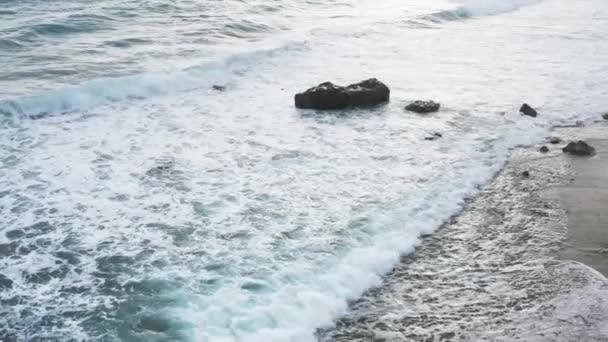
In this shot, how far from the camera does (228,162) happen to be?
30.5 ft

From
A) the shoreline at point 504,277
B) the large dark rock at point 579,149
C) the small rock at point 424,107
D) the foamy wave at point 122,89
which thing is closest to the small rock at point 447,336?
the shoreline at point 504,277

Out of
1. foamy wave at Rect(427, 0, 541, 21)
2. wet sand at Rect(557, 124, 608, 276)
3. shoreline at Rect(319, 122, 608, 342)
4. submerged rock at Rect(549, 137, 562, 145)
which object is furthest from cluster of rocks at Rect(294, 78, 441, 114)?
foamy wave at Rect(427, 0, 541, 21)

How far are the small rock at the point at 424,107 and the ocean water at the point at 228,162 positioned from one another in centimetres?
29

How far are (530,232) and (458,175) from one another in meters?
1.90

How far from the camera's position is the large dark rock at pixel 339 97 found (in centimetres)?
1208

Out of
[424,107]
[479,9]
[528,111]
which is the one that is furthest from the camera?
[479,9]

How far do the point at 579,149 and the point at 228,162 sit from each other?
5394 millimetres

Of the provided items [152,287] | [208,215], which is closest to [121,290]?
[152,287]

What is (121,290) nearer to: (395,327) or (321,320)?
(321,320)

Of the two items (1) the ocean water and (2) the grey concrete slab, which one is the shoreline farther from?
(1) the ocean water

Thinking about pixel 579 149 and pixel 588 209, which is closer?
pixel 588 209

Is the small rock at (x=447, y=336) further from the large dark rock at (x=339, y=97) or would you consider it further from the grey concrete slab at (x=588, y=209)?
the large dark rock at (x=339, y=97)

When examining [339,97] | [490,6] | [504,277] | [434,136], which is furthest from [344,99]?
[490,6]

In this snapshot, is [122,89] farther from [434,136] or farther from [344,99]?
[434,136]
